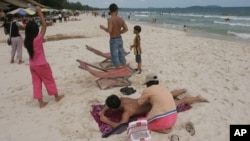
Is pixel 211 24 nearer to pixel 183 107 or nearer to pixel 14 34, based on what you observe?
pixel 14 34

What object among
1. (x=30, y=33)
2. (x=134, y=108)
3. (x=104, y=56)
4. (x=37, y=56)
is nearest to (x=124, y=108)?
(x=134, y=108)

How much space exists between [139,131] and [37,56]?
2.17 meters

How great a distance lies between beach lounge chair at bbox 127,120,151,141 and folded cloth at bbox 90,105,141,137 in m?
0.34

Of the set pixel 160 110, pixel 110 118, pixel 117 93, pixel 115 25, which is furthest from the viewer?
pixel 115 25

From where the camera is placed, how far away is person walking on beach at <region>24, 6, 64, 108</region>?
4254mm

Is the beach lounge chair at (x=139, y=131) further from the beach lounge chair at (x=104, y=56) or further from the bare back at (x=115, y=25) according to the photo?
the beach lounge chair at (x=104, y=56)

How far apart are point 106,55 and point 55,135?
4.05 meters

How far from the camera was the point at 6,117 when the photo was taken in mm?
4371

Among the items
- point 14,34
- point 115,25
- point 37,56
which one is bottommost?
point 37,56

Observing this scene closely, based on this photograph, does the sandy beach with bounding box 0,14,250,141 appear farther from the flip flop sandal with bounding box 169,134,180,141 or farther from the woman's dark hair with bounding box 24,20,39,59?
the woman's dark hair with bounding box 24,20,39,59

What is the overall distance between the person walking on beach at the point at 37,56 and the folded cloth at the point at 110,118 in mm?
891

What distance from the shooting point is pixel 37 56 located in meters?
4.41

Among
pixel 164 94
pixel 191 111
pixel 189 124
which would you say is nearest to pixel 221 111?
pixel 191 111

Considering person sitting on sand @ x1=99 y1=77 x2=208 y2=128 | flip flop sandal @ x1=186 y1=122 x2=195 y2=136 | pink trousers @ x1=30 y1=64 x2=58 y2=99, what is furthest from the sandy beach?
pink trousers @ x1=30 y1=64 x2=58 y2=99
